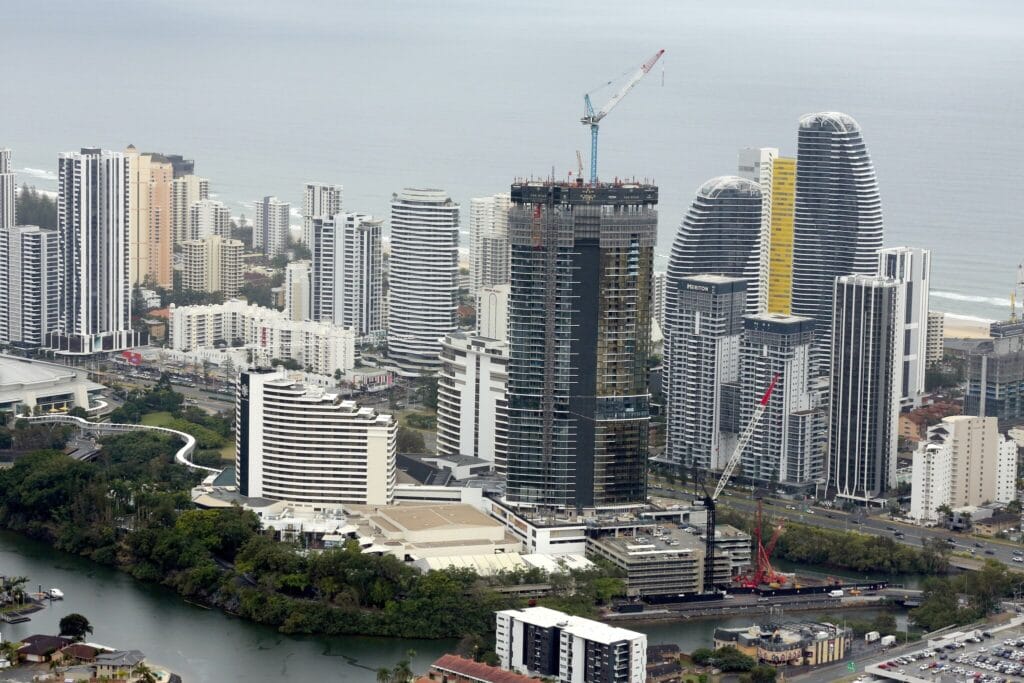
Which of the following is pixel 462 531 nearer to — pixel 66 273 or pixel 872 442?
pixel 872 442

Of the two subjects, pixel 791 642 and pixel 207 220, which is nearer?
pixel 791 642

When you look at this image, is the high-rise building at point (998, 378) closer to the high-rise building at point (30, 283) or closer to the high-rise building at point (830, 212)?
the high-rise building at point (830, 212)

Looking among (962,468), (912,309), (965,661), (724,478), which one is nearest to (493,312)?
(724,478)

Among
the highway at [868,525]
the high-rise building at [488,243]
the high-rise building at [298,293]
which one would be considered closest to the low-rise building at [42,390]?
the high-rise building at [298,293]

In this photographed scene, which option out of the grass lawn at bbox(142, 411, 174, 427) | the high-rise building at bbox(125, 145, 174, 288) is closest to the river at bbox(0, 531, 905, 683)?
the grass lawn at bbox(142, 411, 174, 427)

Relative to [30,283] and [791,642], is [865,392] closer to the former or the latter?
[791,642]

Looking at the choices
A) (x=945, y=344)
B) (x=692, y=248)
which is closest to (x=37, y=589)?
(x=692, y=248)
